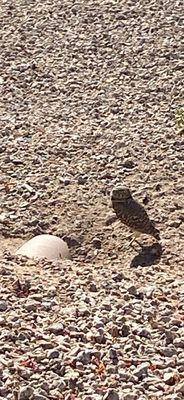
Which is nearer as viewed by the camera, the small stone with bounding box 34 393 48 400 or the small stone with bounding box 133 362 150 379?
the small stone with bounding box 34 393 48 400

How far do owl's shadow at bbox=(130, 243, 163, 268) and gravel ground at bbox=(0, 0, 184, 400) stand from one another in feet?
0.05

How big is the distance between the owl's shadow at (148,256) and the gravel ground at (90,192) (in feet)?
0.05

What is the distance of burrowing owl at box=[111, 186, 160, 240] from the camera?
28.3 feet

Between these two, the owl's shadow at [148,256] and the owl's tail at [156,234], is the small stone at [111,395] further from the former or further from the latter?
the owl's tail at [156,234]

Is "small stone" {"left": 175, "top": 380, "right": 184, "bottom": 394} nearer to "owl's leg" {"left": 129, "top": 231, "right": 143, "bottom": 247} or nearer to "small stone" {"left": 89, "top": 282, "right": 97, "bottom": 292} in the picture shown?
"small stone" {"left": 89, "top": 282, "right": 97, "bottom": 292}

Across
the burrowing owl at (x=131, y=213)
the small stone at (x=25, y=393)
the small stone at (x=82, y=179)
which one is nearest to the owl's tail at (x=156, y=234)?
the burrowing owl at (x=131, y=213)

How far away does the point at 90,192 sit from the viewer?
384 inches

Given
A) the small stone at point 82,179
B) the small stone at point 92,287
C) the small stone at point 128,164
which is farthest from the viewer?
the small stone at point 128,164

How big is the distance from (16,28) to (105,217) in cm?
655

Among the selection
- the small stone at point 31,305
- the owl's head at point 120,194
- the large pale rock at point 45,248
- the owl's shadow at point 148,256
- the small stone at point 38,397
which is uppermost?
the small stone at point 38,397

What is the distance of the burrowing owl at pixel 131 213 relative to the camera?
864cm

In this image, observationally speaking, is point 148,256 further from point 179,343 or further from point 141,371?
point 141,371

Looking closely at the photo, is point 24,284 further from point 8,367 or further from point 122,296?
point 8,367

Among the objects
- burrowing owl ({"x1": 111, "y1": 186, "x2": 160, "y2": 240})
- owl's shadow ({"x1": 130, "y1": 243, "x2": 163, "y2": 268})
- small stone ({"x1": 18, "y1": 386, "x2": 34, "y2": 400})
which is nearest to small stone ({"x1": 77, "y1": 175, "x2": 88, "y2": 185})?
burrowing owl ({"x1": 111, "y1": 186, "x2": 160, "y2": 240})
